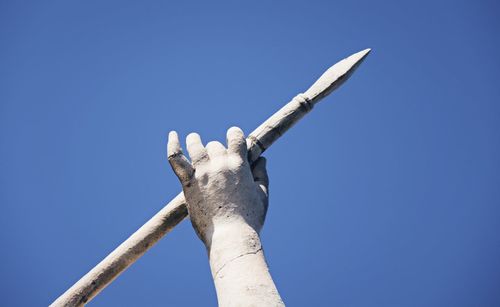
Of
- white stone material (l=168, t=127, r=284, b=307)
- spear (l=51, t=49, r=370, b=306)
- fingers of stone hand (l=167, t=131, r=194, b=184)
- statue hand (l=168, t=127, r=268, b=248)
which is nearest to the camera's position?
white stone material (l=168, t=127, r=284, b=307)

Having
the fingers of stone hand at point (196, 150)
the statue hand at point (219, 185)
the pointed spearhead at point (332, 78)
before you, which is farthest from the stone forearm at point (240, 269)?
the pointed spearhead at point (332, 78)

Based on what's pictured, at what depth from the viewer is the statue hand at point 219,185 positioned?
298 inches

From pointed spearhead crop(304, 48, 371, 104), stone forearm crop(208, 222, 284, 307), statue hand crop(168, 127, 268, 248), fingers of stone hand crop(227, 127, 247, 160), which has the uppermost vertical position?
pointed spearhead crop(304, 48, 371, 104)

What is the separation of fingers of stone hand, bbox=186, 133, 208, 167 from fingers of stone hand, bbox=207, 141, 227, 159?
0.21 feet

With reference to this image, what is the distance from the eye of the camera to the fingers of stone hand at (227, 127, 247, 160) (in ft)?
26.9

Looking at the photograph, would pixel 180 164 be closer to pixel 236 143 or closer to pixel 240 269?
pixel 236 143

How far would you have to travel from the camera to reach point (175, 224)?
27.9ft

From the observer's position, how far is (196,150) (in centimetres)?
823

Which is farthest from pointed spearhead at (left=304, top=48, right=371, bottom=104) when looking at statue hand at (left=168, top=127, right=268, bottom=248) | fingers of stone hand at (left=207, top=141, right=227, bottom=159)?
fingers of stone hand at (left=207, top=141, right=227, bottom=159)

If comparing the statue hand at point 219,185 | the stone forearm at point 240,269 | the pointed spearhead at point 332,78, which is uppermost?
the pointed spearhead at point 332,78

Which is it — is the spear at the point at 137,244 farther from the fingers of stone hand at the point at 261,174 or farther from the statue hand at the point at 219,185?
the statue hand at the point at 219,185

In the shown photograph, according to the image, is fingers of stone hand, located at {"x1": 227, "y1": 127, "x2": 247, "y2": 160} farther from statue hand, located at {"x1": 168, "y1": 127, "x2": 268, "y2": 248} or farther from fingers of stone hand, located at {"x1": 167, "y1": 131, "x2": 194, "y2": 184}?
fingers of stone hand, located at {"x1": 167, "y1": 131, "x2": 194, "y2": 184}

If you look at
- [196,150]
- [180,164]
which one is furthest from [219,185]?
[196,150]

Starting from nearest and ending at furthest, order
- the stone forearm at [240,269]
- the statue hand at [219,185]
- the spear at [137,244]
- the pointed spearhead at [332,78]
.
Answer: the stone forearm at [240,269] < the statue hand at [219,185] < the spear at [137,244] < the pointed spearhead at [332,78]
